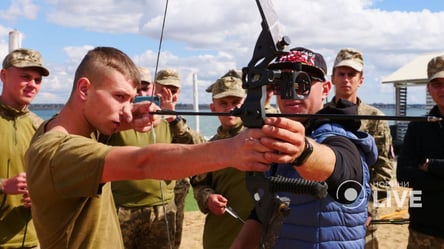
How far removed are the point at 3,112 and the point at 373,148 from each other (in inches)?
128

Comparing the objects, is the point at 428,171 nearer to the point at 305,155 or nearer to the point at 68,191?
the point at 305,155

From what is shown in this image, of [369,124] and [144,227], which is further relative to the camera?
[369,124]

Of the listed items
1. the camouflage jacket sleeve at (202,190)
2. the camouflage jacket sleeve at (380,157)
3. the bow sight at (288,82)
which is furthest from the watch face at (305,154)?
the camouflage jacket sleeve at (380,157)

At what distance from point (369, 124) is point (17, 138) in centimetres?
326

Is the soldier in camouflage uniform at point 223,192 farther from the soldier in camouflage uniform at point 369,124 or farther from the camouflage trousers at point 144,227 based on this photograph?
the soldier in camouflage uniform at point 369,124

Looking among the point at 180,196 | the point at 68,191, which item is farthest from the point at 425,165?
the point at 68,191

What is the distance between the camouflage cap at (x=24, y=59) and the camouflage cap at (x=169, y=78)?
131 cm

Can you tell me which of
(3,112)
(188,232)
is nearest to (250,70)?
(3,112)

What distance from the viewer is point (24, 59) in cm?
435

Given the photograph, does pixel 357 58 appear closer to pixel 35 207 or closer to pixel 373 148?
pixel 373 148

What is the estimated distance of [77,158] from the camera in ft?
6.26

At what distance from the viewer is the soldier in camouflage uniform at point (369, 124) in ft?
15.6

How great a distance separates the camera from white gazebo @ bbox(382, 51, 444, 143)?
1839 cm

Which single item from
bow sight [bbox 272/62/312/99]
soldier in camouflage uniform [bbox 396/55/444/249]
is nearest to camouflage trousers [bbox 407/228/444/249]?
soldier in camouflage uniform [bbox 396/55/444/249]
